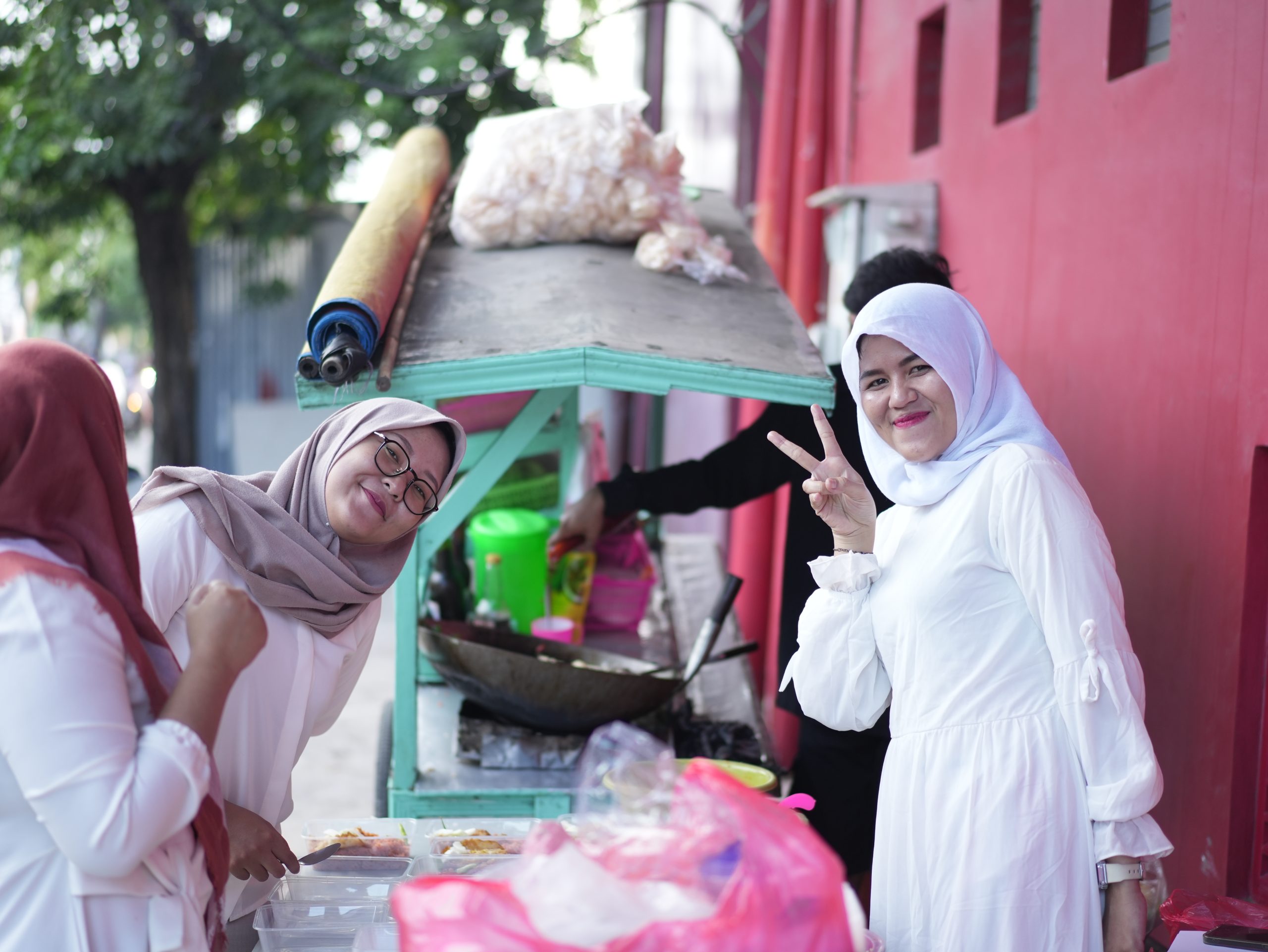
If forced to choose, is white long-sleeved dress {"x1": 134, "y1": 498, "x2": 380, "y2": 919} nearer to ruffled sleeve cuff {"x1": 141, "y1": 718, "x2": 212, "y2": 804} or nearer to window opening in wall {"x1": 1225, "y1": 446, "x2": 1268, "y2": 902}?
ruffled sleeve cuff {"x1": 141, "y1": 718, "x2": 212, "y2": 804}

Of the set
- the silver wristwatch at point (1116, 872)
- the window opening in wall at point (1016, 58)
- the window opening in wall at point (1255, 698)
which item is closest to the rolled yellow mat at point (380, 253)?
the silver wristwatch at point (1116, 872)

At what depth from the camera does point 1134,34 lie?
330 centimetres

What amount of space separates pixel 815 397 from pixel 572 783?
136 centimetres

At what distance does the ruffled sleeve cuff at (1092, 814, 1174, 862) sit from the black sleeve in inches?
66.1

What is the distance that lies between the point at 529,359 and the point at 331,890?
4.21 ft

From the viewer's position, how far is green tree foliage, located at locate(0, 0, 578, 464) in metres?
8.24

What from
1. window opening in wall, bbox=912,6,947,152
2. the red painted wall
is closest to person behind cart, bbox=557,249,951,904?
the red painted wall

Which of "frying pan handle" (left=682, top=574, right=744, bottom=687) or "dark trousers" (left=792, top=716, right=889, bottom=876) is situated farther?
"frying pan handle" (left=682, top=574, right=744, bottom=687)

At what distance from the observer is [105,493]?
1531 millimetres

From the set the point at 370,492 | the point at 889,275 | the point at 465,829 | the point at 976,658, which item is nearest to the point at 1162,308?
the point at 889,275

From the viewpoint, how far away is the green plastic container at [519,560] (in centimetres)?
400

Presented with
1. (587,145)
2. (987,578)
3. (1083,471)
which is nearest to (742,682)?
(1083,471)

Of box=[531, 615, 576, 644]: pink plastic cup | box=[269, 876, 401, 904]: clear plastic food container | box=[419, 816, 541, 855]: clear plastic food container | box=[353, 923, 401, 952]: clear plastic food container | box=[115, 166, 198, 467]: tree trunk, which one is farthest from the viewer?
box=[115, 166, 198, 467]: tree trunk

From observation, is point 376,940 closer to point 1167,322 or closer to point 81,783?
point 81,783
